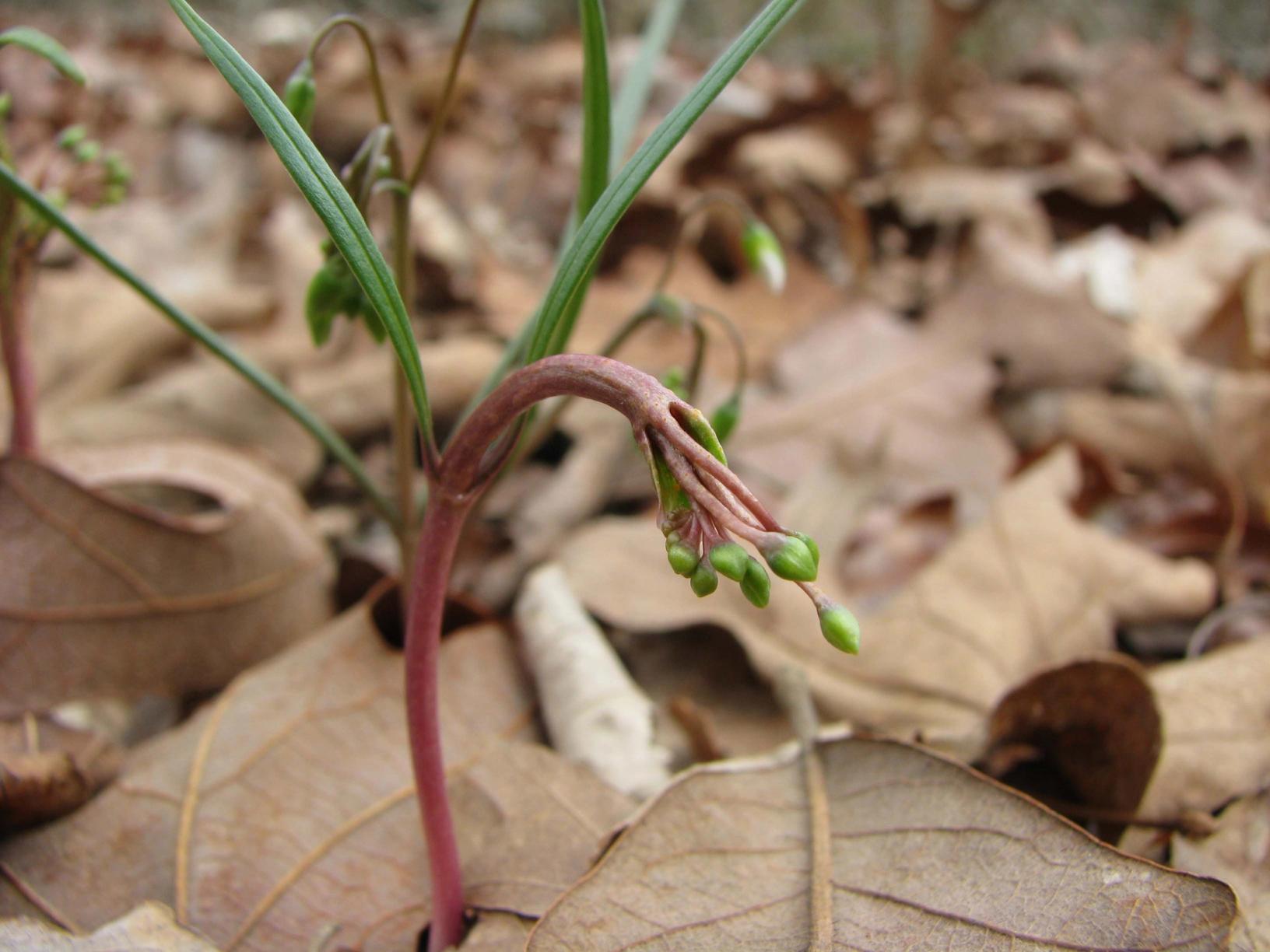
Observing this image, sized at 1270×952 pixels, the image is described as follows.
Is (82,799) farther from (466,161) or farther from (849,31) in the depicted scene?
(849,31)

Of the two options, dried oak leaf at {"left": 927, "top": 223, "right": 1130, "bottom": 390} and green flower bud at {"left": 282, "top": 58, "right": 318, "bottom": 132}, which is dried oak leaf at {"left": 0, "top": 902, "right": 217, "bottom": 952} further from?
dried oak leaf at {"left": 927, "top": 223, "right": 1130, "bottom": 390}

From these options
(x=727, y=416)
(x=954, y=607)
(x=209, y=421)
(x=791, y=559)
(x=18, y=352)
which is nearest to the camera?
(x=791, y=559)

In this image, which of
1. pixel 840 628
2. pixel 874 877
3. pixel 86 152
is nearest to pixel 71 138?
pixel 86 152

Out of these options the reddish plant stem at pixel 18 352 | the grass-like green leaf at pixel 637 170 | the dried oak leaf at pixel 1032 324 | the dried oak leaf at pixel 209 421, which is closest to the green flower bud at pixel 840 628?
the grass-like green leaf at pixel 637 170

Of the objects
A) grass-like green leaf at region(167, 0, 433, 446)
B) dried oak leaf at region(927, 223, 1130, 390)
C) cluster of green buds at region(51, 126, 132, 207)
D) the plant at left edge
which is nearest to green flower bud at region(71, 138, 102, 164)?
cluster of green buds at region(51, 126, 132, 207)

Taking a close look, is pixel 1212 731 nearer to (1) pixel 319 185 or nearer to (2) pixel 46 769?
(1) pixel 319 185
